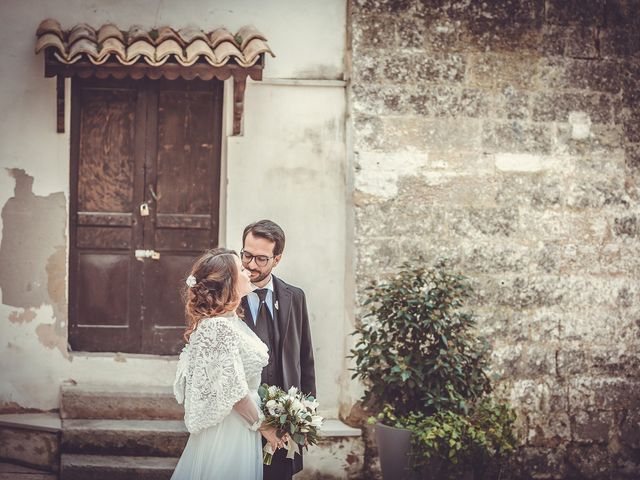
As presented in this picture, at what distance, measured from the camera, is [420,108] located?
21.4 ft

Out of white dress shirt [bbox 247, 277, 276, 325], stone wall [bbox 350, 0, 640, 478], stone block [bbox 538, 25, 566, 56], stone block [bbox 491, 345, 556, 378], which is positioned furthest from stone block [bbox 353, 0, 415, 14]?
white dress shirt [bbox 247, 277, 276, 325]

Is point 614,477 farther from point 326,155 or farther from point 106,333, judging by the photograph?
point 106,333

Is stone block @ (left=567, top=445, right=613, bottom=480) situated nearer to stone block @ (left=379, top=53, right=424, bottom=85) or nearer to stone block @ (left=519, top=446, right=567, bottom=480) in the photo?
stone block @ (left=519, top=446, right=567, bottom=480)

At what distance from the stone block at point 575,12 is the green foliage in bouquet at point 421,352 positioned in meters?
2.29

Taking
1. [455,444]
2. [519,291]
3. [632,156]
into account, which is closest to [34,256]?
[455,444]

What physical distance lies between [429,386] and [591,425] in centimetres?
187

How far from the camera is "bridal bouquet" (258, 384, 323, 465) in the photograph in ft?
13.3

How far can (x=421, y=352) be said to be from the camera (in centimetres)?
567

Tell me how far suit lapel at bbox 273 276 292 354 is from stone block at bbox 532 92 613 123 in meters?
2.90

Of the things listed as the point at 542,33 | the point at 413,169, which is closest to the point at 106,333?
the point at 413,169

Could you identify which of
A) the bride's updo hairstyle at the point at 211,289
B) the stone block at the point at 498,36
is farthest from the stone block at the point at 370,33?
the bride's updo hairstyle at the point at 211,289

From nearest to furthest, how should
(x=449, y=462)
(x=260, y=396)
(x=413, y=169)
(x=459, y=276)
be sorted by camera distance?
(x=260, y=396) < (x=449, y=462) < (x=459, y=276) < (x=413, y=169)

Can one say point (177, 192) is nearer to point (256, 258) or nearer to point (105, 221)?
point (105, 221)

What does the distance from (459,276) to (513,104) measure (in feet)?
5.22
